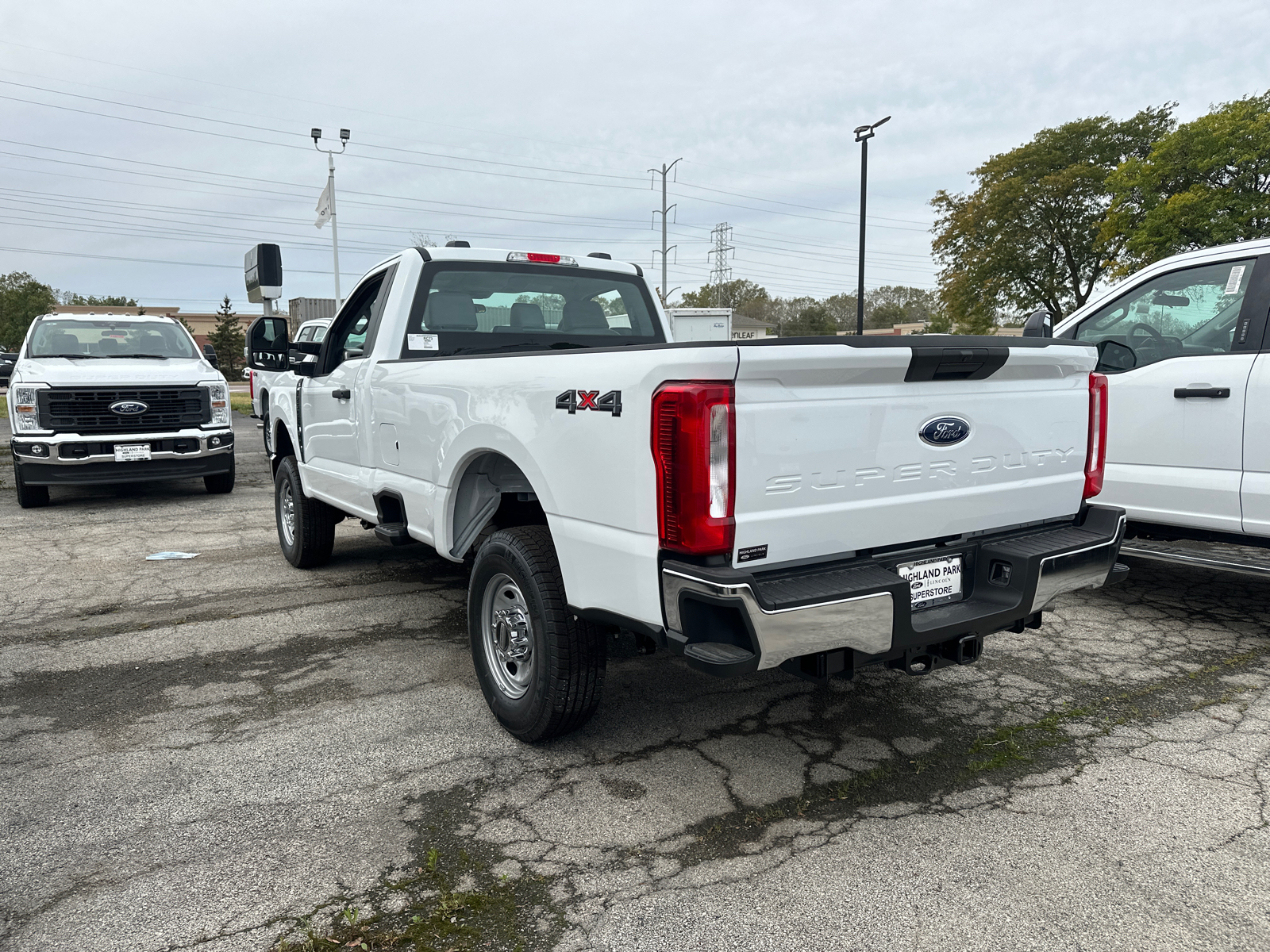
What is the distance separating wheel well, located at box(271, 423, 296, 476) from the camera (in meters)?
6.68

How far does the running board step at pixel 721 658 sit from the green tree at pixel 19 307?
9781cm

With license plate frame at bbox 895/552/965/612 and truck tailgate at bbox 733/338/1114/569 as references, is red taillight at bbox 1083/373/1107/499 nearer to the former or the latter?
truck tailgate at bbox 733/338/1114/569

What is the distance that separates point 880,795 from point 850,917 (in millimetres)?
740

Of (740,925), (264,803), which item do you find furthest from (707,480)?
(264,803)

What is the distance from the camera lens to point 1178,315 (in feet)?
17.1

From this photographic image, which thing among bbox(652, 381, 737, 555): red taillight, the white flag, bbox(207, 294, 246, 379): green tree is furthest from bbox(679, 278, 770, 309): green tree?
bbox(652, 381, 737, 555): red taillight

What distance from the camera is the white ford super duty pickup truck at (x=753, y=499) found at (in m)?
2.57

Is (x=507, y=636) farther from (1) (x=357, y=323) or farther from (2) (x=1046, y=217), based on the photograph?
(2) (x=1046, y=217)

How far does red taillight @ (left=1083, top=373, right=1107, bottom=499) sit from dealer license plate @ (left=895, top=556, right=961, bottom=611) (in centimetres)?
89

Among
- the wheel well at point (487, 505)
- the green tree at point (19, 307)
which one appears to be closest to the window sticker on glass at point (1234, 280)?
the wheel well at point (487, 505)

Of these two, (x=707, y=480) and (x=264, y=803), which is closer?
(x=707, y=480)

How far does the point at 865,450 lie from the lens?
2.83m

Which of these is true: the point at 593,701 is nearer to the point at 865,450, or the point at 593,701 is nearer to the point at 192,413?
the point at 865,450

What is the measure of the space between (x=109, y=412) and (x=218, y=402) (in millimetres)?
1057
